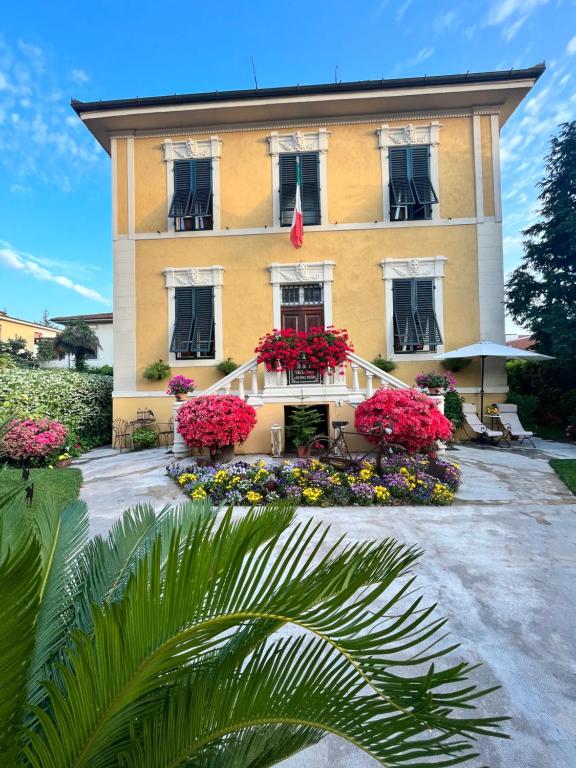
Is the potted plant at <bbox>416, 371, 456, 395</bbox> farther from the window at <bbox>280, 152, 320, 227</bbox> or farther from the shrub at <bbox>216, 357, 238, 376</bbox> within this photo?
the window at <bbox>280, 152, 320, 227</bbox>

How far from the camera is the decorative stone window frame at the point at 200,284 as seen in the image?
9.57 meters

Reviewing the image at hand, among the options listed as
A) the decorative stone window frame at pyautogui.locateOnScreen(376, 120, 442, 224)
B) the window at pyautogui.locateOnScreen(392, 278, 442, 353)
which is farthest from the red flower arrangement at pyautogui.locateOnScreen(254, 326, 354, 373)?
the decorative stone window frame at pyautogui.locateOnScreen(376, 120, 442, 224)

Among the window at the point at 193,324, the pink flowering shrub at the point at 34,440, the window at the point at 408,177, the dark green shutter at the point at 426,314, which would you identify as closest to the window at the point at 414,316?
the dark green shutter at the point at 426,314

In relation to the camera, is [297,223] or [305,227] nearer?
[297,223]

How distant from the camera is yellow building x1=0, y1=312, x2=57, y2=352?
2759 centimetres

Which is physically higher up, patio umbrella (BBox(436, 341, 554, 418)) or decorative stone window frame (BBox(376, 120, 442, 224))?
decorative stone window frame (BBox(376, 120, 442, 224))

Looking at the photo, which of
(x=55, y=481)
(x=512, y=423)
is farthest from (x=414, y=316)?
(x=55, y=481)

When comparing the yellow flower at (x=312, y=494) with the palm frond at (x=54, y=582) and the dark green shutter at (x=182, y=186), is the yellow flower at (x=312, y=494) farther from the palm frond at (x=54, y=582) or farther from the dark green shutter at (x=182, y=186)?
the dark green shutter at (x=182, y=186)

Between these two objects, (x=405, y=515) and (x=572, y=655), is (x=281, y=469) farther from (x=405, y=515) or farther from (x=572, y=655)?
(x=572, y=655)

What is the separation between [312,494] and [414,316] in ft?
20.9

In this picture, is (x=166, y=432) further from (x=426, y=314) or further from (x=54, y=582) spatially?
(x=54, y=582)

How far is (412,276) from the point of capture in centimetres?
937

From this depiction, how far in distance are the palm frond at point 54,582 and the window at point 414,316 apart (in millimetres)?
8730

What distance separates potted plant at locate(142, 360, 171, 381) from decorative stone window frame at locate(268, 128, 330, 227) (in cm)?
491
